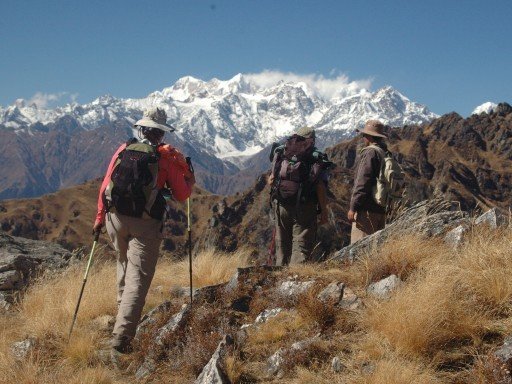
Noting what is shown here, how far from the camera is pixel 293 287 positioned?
23.3 ft

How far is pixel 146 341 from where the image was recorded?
21.7 feet

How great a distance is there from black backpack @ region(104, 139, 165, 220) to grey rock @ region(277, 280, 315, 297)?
6.61ft

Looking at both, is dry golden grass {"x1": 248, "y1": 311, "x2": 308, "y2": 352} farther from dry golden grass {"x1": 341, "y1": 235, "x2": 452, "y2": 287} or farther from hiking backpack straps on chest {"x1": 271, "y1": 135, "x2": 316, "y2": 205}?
hiking backpack straps on chest {"x1": 271, "y1": 135, "x2": 316, "y2": 205}

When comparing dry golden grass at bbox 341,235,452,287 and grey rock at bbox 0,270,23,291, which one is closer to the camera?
dry golden grass at bbox 341,235,452,287

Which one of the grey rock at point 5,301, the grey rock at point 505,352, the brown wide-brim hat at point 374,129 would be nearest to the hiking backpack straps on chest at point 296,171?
the brown wide-brim hat at point 374,129

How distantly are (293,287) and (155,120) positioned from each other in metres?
3.14

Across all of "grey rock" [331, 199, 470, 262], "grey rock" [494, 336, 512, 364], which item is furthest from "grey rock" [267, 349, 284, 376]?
"grey rock" [331, 199, 470, 262]

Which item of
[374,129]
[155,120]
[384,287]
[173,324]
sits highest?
[155,120]

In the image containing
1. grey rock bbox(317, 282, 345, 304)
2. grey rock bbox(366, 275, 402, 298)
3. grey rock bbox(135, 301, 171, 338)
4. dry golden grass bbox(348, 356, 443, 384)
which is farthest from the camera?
grey rock bbox(135, 301, 171, 338)

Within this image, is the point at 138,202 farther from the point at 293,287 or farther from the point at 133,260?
the point at 293,287

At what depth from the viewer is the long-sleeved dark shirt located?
369 inches

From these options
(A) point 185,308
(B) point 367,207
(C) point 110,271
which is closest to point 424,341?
(A) point 185,308

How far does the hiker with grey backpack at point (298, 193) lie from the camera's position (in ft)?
30.9

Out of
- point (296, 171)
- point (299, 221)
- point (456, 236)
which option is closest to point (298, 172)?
point (296, 171)
